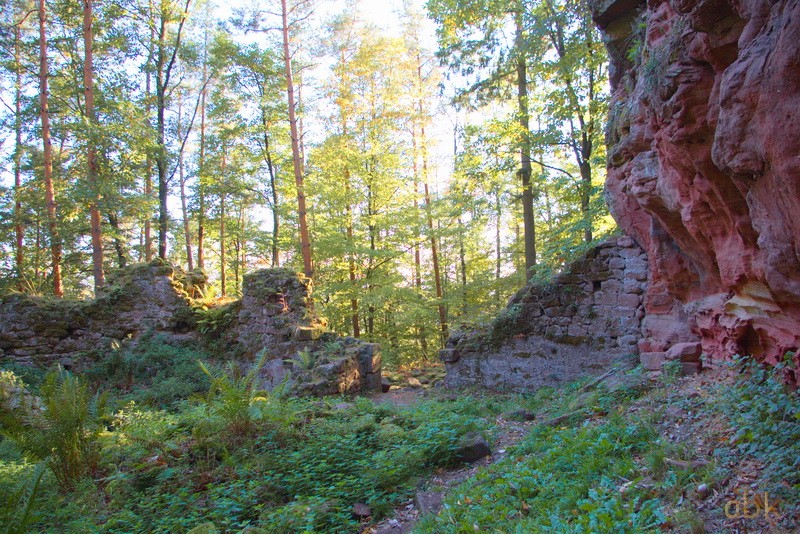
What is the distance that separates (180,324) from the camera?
1228cm

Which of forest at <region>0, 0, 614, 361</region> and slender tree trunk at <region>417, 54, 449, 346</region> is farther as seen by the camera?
slender tree trunk at <region>417, 54, 449, 346</region>

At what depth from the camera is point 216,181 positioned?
17234mm

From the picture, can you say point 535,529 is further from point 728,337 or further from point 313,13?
point 313,13

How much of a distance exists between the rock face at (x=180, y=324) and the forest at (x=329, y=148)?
53.2 inches

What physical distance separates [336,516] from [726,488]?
9.54 feet

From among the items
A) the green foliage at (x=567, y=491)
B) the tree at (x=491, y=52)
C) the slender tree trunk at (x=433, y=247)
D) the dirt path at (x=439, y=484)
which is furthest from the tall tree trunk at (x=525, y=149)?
the green foliage at (x=567, y=491)

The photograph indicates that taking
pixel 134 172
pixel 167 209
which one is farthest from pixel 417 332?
pixel 134 172

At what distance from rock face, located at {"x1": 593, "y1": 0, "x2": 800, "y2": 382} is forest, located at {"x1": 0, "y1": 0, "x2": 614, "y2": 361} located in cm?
448

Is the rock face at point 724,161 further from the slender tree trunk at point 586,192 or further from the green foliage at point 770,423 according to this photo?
the slender tree trunk at point 586,192

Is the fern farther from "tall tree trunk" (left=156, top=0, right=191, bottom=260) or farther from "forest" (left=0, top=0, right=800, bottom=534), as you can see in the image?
"tall tree trunk" (left=156, top=0, right=191, bottom=260)

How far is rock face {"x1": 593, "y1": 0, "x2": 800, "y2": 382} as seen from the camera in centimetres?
249

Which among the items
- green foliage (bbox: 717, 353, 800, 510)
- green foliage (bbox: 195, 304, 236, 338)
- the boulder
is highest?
green foliage (bbox: 195, 304, 236, 338)

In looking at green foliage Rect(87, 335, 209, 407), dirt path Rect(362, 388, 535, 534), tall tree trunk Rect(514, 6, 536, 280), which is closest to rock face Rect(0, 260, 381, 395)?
green foliage Rect(87, 335, 209, 407)

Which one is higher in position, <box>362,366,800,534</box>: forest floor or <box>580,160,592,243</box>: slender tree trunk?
<box>580,160,592,243</box>: slender tree trunk
